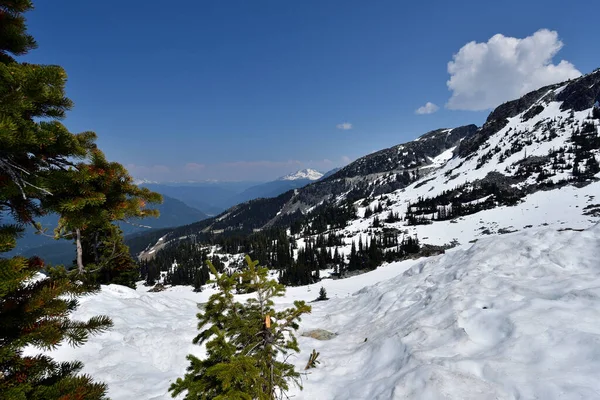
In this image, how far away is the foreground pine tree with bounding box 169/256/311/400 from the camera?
4.70 m

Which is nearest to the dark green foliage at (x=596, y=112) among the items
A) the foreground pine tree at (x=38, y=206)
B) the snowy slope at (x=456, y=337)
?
the snowy slope at (x=456, y=337)

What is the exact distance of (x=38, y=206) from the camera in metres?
3.70

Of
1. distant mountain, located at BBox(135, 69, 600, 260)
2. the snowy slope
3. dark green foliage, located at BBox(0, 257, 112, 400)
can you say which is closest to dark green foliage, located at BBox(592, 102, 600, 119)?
distant mountain, located at BBox(135, 69, 600, 260)

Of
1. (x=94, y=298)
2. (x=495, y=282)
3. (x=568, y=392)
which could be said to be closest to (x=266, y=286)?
(x=568, y=392)

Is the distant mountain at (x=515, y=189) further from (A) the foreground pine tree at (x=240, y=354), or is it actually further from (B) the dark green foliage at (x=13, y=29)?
(B) the dark green foliage at (x=13, y=29)

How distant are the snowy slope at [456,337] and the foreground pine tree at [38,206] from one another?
7061 millimetres

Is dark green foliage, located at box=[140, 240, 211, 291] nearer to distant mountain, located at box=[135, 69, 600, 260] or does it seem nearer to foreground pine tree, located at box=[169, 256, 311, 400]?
distant mountain, located at box=[135, 69, 600, 260]

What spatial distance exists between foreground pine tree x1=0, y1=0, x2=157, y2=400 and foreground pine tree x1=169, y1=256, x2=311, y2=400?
1768mm

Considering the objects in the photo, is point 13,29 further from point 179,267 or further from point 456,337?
point 179,267

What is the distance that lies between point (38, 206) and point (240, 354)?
4.12m

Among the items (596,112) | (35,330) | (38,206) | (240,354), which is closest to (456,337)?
(240,354)

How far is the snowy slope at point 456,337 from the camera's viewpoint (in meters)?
6.70

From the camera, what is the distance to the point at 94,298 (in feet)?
55.7

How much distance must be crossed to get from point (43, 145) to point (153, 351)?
11621mm
